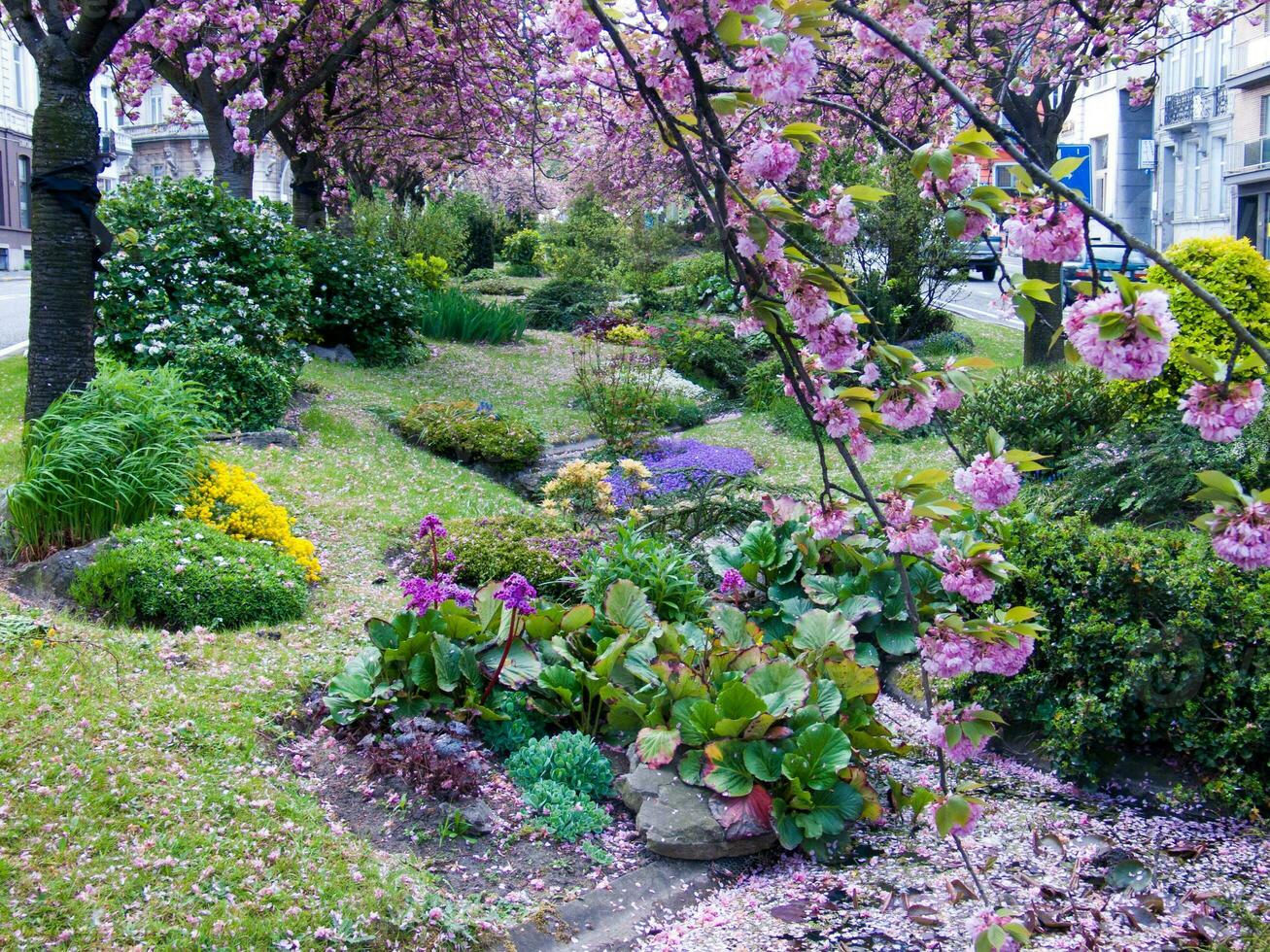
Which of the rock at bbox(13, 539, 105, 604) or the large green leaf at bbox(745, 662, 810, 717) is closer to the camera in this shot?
the large green leaf at bbox(745, 662, 810, 717)

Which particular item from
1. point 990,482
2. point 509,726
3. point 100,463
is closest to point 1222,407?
point 990,482

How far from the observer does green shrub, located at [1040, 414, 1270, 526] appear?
17.2 ft

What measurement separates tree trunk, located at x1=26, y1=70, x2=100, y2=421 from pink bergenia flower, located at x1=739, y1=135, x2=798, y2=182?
5156 mm

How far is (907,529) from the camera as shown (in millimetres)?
1572

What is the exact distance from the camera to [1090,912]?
111 inches

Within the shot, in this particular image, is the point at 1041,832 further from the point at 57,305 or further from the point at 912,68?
the point at 57,305

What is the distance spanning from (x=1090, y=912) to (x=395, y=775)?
211 cm

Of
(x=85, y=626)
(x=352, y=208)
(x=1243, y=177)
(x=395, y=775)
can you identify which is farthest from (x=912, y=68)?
(x=1243, y=177)

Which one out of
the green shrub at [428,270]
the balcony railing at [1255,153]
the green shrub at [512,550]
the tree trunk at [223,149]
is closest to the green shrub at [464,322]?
the green shrub at [428,270]

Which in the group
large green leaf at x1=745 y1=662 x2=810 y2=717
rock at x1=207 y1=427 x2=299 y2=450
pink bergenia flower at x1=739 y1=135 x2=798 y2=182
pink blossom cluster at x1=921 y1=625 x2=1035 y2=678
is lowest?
large green leaf at x1=745 y1=662 x2=810 y2=717

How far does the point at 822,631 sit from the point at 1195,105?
1423 inches

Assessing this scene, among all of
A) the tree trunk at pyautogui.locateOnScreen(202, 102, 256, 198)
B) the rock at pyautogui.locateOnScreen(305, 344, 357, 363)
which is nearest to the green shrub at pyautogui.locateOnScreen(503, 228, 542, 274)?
the rock at pyautogui.locateOnScreen(305, 344, 357, 363)

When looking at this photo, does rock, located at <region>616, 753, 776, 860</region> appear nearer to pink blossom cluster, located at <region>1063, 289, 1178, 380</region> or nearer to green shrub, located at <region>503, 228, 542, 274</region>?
pink blossom cluster, located at <region>1063, 289, 1178, 380</region>

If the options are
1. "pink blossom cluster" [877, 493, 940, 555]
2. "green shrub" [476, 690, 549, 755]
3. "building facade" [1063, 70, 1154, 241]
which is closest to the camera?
"pink blossom cluster" [877, 493, 940, 555]
